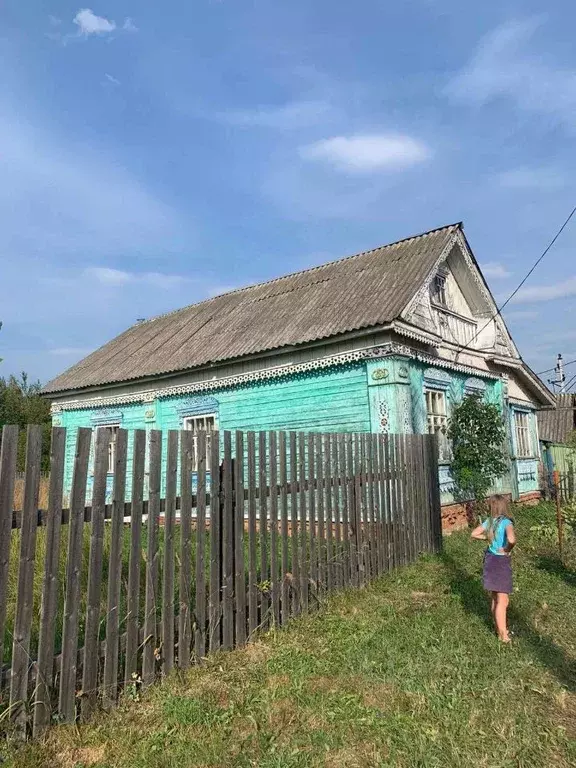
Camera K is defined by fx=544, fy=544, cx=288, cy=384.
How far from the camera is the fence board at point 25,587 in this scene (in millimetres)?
2844

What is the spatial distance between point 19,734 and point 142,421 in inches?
441

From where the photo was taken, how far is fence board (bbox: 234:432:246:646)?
435cm

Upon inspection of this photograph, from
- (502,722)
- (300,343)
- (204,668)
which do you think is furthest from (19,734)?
(300,343)

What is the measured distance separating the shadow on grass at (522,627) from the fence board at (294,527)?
175 centimetres

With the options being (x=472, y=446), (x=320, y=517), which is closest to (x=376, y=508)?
(x=320, y=517)

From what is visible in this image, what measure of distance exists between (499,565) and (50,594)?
3640mm

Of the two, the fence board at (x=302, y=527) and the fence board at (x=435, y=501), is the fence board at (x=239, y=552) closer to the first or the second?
the fence board at (x=302, y=527)

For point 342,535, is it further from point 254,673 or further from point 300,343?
point 300,343

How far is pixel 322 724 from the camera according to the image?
3.16 metres

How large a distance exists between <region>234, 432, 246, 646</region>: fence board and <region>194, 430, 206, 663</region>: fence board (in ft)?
1.19

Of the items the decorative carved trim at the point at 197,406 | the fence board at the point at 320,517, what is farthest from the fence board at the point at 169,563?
the decorative carved trim at the point at 197,406

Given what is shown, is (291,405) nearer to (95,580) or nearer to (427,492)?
(427,492)

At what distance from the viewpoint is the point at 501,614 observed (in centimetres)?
464

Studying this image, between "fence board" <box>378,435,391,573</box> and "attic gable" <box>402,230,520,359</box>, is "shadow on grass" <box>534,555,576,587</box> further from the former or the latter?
"attic gable" <box>402,230,520,359</box>
